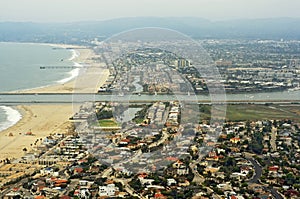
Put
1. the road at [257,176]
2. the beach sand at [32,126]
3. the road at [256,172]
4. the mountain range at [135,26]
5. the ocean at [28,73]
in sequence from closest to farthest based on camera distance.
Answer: the road at [257,176]
the road at [256,172]
the beach sand at [32,126]
the ocean at [28,73]
the mountain range at [135,26]

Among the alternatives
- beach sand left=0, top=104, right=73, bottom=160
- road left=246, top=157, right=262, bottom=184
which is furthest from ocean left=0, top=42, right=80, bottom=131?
road left=246, top=157, right=262, bottom=184

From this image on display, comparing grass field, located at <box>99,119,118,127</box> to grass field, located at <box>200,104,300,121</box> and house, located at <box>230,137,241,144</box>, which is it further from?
grass field, located at <box>200,104,300,121</box>

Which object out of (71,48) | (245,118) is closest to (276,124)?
(245,118)

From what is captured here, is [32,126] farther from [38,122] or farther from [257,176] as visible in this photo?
[257,176]

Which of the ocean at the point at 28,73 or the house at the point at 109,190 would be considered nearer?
the house at the point at 109,190

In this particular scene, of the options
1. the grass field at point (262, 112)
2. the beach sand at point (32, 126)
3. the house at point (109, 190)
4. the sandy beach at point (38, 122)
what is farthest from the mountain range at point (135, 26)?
the house at point (109, 190)

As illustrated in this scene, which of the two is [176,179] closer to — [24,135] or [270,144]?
[270,144]

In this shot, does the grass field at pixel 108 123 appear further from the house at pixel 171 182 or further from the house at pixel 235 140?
the house at pixel 235 140
